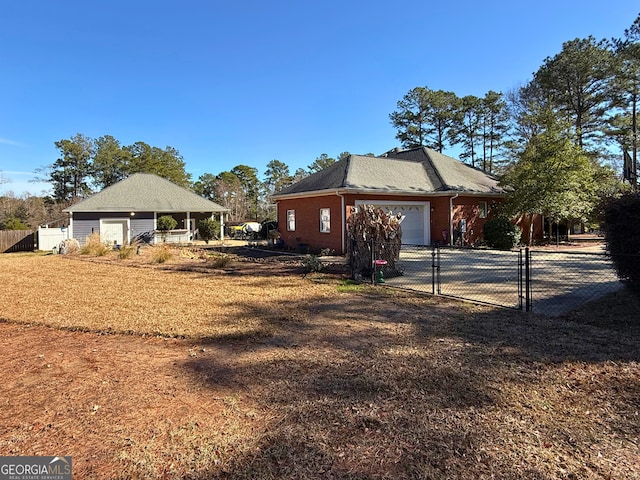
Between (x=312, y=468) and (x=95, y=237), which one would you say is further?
(x=95, y=237)

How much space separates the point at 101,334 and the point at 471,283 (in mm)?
8043

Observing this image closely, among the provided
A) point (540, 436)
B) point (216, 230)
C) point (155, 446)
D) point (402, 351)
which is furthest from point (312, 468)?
point (216, 230)

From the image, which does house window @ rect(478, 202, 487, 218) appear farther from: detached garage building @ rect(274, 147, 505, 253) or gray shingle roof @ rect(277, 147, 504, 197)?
gray shingle roof @ rect(277, 147, 504, 197)

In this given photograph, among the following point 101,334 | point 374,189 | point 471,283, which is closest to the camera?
point 101,334

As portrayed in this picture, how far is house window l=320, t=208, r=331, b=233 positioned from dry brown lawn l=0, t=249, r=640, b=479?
1032 cm

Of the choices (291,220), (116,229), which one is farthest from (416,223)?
(116,229)

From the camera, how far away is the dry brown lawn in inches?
97.9

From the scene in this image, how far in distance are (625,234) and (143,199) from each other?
26846 millimetres

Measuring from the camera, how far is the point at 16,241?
2209cm

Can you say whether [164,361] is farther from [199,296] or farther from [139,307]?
[199,296]

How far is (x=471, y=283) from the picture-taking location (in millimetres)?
9406

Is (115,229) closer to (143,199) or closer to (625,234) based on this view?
(143,199)

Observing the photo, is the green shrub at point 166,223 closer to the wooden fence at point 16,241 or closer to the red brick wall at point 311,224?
the wooden fence at point 16,241

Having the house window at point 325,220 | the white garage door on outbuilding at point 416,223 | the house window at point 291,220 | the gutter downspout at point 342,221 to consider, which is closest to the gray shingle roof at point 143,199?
the house window at point 291,220
